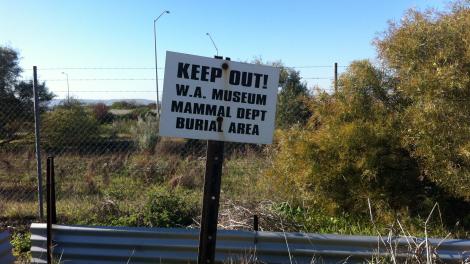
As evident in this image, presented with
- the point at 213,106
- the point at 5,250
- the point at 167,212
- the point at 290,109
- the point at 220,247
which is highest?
the point at 213,106

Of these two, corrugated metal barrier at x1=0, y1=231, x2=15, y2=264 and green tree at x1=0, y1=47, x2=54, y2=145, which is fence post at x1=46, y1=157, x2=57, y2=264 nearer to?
corrugated metal barrier at x1=0, y1=231, x2=15, y2=264

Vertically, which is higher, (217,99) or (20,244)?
(217,99)

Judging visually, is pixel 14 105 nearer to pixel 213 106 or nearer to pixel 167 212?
pixel 167 212

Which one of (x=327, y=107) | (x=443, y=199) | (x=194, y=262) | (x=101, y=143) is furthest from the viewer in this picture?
(x=101, y=143)

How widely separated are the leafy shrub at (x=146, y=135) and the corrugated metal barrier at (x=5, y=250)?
7.71 metres

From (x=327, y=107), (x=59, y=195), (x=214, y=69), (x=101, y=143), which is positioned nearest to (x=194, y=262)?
(x=214, y=69)

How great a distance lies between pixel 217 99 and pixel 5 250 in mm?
2455

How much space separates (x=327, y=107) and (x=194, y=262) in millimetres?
2878

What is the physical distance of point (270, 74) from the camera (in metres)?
3.83

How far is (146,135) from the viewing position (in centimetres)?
1320

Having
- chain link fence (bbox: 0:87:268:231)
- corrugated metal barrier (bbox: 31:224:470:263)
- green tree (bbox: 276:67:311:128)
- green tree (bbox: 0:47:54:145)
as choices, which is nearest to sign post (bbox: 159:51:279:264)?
corrugated metal barrier (bbox: 31:224:470:263)

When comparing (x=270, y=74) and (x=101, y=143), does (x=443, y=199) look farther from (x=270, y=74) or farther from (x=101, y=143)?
(x=101, y=143)

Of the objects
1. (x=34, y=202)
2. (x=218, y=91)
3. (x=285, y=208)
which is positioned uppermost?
(x=218, y=91)


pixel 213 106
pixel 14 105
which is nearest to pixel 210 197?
pixel 213 106
